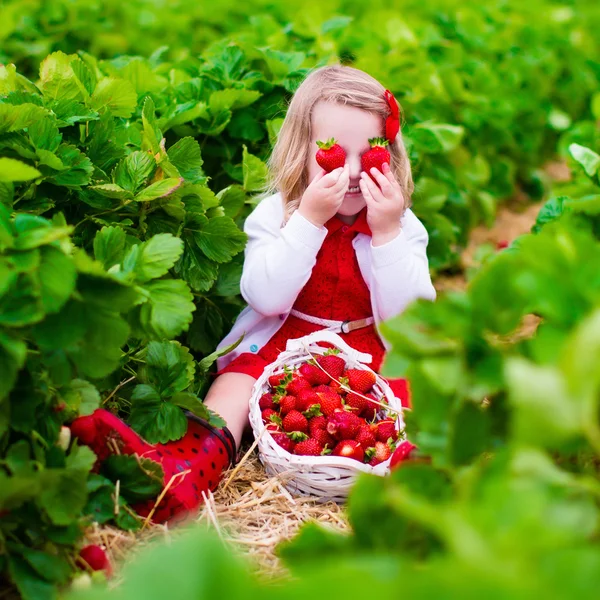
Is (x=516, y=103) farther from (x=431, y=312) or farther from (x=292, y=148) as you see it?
(x=431, y=312)

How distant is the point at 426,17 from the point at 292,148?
3.12 meters

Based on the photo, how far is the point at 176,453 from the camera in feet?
7.01

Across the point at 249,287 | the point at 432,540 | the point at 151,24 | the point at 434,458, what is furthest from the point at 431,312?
the point at 151,24

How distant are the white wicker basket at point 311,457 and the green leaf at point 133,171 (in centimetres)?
66

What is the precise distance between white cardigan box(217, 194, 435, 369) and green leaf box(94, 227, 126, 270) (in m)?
0.77

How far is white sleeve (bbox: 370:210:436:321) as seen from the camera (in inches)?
98.6

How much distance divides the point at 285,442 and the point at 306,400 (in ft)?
0.43

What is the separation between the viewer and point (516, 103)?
5.11 metres

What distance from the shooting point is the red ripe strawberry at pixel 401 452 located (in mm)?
1954

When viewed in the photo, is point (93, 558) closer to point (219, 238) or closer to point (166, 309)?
point (166, 309)

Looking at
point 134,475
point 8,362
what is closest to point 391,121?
point 134,475

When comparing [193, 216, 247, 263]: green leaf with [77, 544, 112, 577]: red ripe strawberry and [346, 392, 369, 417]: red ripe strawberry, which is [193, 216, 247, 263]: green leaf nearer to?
[346, 392, 369, 417]: red ripe strawberry

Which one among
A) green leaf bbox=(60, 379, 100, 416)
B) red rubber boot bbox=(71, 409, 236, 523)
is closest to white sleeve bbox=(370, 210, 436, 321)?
red rubber boot bbox=(71, 409, 236, 523)

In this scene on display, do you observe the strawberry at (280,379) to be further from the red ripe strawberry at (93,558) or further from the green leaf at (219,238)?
the red ripe strawberry at (93,558)
